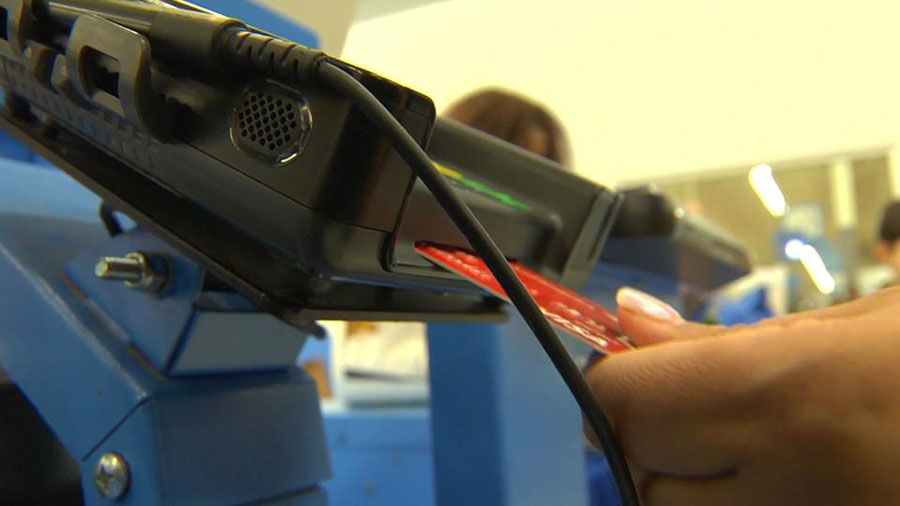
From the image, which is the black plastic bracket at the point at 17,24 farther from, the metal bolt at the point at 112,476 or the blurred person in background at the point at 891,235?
the blurred person in background at the point at 891,235

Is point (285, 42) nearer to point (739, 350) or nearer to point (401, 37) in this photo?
point (739, 350)

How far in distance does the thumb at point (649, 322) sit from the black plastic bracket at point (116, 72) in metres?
0.19

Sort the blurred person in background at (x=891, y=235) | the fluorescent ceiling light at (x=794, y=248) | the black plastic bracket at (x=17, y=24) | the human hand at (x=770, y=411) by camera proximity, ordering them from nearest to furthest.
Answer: the human hand at (x=770, y=411), the black plastic bracket at (x=17, y=24), the blurred person in background at (x=891, y=235), the fluorescent ceiling light at (x=794, y=248)

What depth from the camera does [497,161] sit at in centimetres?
43

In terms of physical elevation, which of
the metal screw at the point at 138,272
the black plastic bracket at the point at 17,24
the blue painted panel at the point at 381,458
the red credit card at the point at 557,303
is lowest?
the blue painted panel at the point at 381,458

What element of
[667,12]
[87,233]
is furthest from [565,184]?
[667,12]

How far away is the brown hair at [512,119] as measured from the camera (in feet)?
3.71

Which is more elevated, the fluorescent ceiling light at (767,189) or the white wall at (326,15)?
the white wall at (326,15)

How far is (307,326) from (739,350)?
22cm

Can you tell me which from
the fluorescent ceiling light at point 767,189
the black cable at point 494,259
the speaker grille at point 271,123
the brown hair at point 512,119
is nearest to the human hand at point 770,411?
the black cable at point 494,259

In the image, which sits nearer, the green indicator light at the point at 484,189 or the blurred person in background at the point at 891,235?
the green indicator light at the point at 484,189

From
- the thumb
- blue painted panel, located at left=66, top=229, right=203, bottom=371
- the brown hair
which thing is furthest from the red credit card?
the brown hair

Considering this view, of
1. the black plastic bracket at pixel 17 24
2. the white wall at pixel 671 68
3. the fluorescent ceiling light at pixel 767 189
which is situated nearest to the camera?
the black plastic bracket at pixel 17 24

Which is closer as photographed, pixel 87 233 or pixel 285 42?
pixel 285 42
